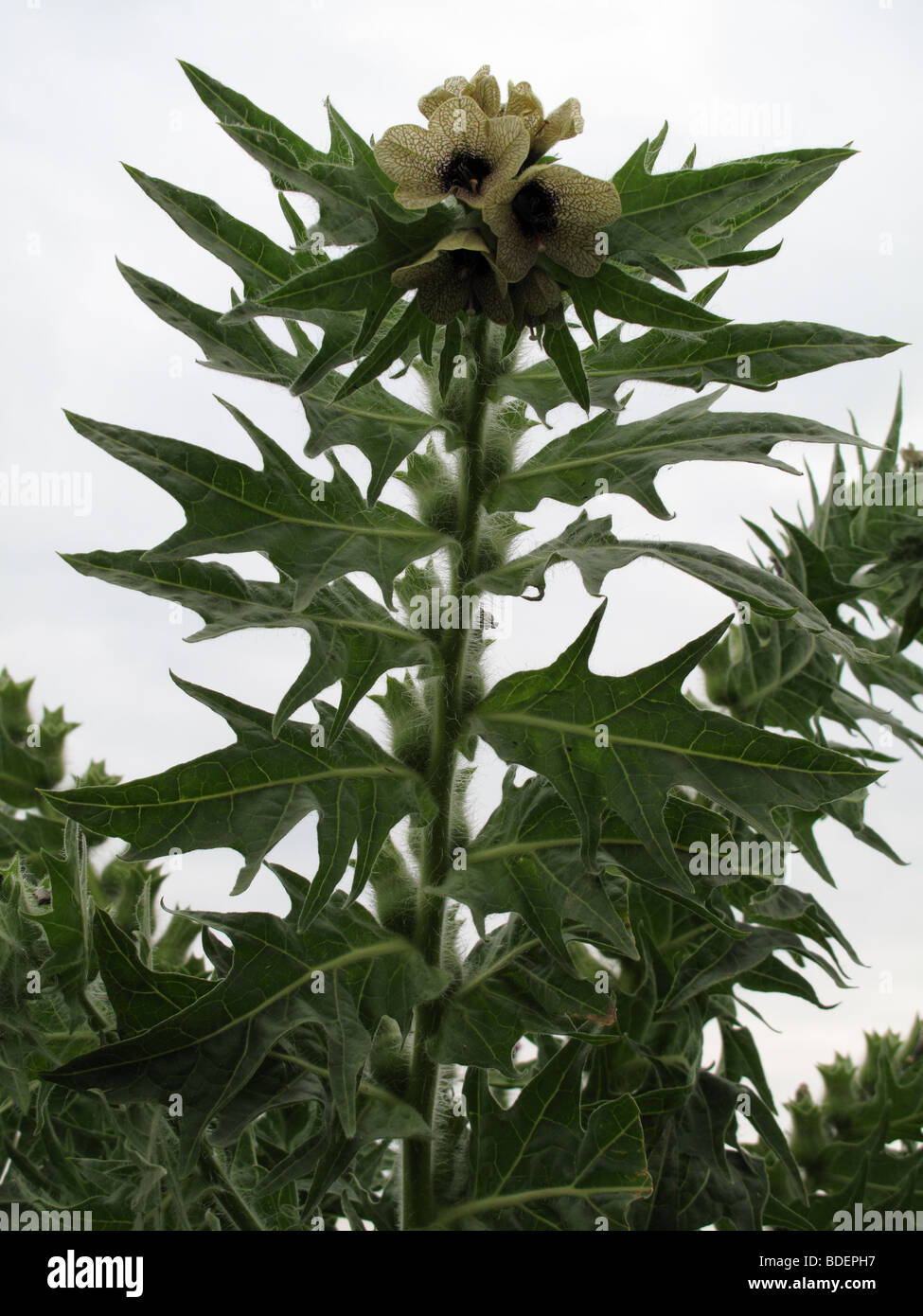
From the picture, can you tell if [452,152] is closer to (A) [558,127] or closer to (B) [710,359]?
(A) [558,127]

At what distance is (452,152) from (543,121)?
110 mm

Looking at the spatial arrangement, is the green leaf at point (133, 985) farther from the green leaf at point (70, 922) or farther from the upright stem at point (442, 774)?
the upright stem at point (442, 774)

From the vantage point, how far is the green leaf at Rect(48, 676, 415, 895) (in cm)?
123

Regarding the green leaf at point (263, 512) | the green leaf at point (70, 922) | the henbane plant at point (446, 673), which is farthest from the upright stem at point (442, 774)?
the green leaf at point (70, 922)

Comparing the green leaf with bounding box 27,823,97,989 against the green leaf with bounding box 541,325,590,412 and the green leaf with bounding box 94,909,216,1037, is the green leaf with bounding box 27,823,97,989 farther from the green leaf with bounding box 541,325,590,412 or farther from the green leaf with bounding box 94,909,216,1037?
the green leaf with bounding box 541,325,590,412

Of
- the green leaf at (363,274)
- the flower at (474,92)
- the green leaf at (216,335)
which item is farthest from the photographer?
the green leaf at (216,335)

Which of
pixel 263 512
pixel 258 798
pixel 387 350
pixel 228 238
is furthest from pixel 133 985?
pixel 228 238

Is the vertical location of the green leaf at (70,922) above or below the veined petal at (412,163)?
below

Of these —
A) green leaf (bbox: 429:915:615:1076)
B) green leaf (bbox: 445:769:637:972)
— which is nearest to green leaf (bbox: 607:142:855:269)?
green leaf (bbox: 445:769:637:972)

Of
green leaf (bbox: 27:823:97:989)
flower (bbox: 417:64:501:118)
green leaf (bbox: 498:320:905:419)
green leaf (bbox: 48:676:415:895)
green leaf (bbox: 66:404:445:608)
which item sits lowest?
green leaf (bbox: 27:823:97:989)

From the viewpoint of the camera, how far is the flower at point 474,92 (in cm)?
123
